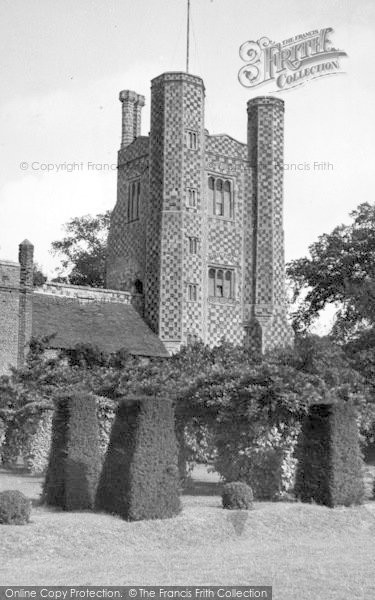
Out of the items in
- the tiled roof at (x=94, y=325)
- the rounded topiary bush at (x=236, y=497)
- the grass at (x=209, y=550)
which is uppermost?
the tiled roof at (x=94, y=325)

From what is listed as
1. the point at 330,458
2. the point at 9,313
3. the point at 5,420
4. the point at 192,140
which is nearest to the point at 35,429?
the point at 5,420

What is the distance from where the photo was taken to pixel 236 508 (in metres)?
16.9

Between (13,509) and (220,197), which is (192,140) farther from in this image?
(13,509)

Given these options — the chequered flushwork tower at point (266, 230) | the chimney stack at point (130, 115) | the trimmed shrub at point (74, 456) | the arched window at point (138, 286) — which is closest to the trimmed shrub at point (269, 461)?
the trimmed shrub at point (74, 456)

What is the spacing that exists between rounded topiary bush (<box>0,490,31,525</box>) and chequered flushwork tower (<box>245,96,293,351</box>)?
89.0 feet

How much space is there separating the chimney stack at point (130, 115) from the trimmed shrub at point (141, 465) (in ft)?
100

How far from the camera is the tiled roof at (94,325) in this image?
35219mm

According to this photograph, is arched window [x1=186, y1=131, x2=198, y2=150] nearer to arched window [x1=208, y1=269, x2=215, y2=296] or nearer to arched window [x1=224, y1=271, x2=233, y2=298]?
arched window [x1=208, y1=269, x2=215, y2=296]

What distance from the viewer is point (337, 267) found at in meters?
46.2

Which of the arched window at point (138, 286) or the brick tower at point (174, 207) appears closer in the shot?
the brick tower at point (174, 207)

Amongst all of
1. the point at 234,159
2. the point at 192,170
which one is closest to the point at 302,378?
the point at 192,170

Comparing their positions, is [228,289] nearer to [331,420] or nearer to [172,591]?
[331,420]

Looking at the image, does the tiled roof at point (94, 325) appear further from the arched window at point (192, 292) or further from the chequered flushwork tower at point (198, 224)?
the arched window at point (192, 292)

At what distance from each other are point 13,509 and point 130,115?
34391mm
